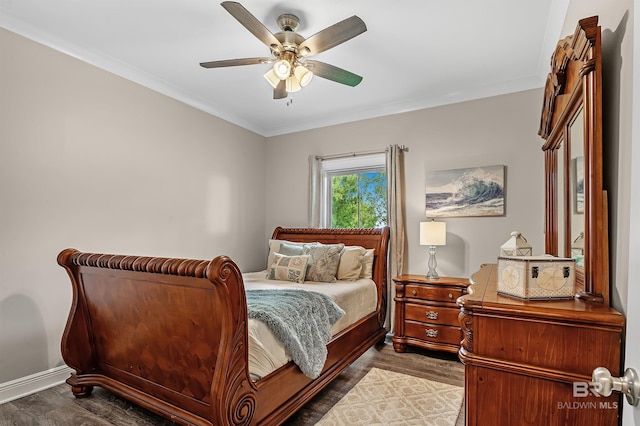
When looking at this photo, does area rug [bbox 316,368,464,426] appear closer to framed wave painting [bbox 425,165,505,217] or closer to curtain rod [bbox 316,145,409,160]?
framed wave painting [bbox 425,165,505,217]

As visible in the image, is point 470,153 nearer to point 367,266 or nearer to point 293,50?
point 367,266

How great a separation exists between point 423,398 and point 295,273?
1.56 meters

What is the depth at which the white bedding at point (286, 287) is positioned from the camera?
1.83 metres

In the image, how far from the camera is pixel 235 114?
14.2 feet

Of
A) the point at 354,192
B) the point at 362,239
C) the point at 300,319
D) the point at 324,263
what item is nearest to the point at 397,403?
the point at 300,319

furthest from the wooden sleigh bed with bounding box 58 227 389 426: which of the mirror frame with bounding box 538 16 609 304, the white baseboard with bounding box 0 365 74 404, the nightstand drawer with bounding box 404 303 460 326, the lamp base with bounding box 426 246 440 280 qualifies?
the mirror frame with bounding box 538 16 609 304

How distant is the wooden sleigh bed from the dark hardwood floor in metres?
0.12

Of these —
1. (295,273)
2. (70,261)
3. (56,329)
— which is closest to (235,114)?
(295,273)

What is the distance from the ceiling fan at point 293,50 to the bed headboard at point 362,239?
1892 mm

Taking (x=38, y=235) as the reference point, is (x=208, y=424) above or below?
below

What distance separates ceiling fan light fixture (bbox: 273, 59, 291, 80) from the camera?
92.2 inches

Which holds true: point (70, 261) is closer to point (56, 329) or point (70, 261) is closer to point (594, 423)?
point (56, 329)

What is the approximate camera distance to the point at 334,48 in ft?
9.07

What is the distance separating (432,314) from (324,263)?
1179 mm
